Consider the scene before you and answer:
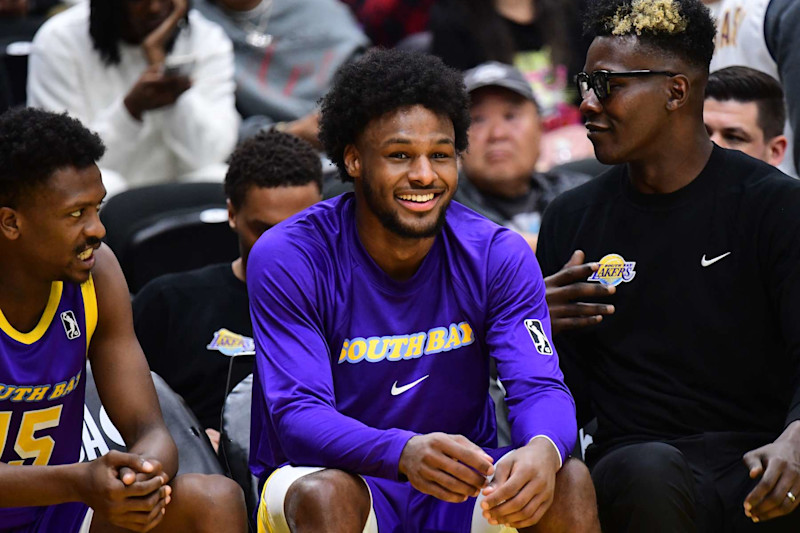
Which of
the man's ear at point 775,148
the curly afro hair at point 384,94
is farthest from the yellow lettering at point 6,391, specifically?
the man's ear at point 775,148

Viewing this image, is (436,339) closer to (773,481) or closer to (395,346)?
(395,346)

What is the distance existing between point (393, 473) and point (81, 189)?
1102 millimetres

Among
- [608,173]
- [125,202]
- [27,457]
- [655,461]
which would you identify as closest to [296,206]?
[125,202]

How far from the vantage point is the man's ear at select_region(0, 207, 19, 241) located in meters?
3.02

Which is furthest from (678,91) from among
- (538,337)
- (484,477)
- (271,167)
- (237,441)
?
(237,441)

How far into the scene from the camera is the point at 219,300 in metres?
4.11

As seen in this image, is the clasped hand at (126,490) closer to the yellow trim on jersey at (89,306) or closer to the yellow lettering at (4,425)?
the yellow lettering at (4,425)

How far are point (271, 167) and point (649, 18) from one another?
148 cm

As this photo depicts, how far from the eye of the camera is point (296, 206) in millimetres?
4188

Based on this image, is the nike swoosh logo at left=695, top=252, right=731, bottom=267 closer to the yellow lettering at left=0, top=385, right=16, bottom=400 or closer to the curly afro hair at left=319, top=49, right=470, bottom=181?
→ the curly afro hair at left=319, top=49, right=470, bottom=181

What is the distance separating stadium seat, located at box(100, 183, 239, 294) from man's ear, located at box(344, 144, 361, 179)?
154cm

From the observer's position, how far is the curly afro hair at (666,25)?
338 centimetres

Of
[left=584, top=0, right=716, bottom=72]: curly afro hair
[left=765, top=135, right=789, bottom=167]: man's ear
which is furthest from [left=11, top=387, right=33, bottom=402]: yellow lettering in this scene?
[left=765, top=135, right=789, bottom=167]: man's ear

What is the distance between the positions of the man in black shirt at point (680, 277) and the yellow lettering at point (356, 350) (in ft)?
2.34
